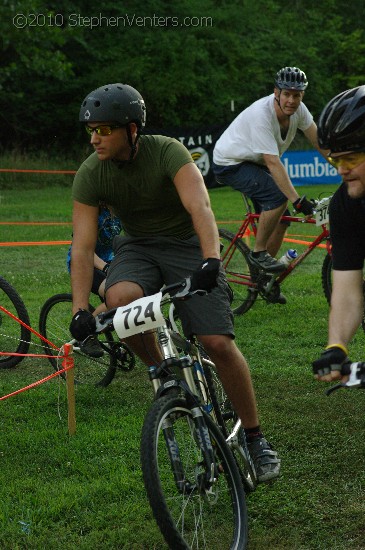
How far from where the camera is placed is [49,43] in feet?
115

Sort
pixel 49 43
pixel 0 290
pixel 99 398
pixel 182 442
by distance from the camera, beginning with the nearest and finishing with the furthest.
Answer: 1. pixel 182 442
2. pixel 99 398
3. pixel 0 290
4. pixel 49 43

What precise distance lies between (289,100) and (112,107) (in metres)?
4.36

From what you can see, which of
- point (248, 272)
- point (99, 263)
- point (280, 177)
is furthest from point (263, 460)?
point (248, 272)

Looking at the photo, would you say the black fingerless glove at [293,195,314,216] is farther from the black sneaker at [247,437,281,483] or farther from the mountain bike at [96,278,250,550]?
the mountain bike at [96,278,250,550]

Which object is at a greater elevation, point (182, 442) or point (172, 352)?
point (172, 352)

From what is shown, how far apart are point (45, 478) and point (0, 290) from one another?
115 inches

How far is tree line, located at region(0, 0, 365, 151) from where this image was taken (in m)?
35.7

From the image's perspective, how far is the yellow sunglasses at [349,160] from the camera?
3551 mm

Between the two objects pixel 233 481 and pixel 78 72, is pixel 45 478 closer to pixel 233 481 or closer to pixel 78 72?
pixel 233 481

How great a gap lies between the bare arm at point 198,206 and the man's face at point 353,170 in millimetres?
991

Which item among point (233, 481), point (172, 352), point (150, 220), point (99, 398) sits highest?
point (150, 220)

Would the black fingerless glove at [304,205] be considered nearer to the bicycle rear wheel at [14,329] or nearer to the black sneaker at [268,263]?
the black sneaker at [268,263]

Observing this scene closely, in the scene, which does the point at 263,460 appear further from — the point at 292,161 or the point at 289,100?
the point at 292,161

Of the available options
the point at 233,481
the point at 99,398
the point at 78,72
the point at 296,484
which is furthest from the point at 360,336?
the point at 78,72
